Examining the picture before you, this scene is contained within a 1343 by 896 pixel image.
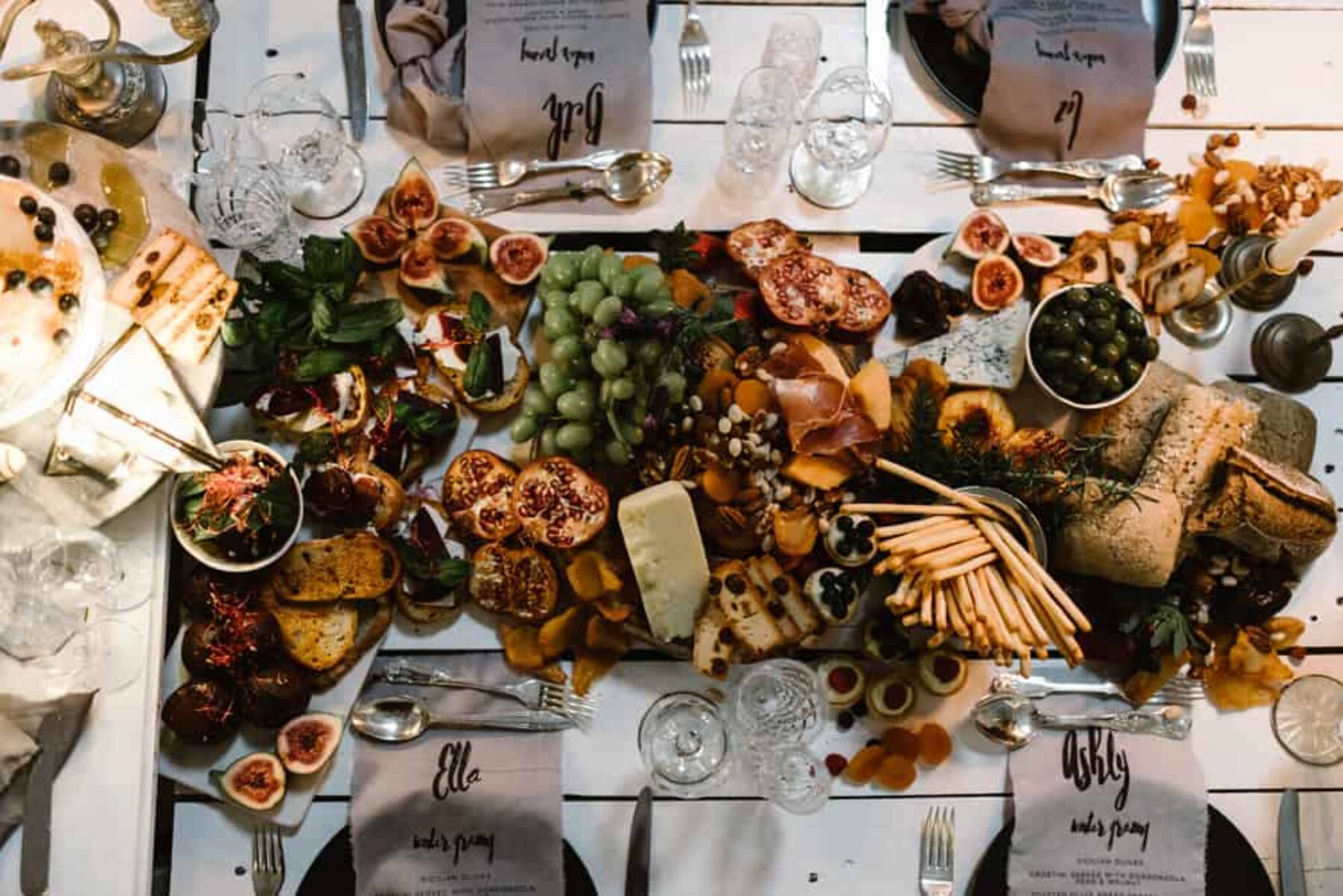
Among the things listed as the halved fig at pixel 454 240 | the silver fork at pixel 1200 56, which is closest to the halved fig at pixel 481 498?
the halved fig at pixel 454 240

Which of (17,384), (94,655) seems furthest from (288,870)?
(17,384)

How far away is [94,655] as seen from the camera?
1628 millimetres

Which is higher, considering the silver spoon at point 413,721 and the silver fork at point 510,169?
the silver fork at point 510,169

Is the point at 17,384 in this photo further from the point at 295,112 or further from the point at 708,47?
the point at 708,47

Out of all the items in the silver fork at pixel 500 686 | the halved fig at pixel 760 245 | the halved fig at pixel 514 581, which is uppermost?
the halved fig at pixel 760 245

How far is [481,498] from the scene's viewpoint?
1.76 meters

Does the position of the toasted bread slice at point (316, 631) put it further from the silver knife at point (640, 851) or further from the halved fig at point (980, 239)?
the halved fig at point (980, 239)

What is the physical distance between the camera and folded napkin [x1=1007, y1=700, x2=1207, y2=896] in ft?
5.81

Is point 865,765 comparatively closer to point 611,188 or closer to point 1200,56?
point 611,188

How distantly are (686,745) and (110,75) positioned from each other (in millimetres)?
1318

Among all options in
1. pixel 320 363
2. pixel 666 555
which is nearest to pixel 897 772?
pixel 666 555

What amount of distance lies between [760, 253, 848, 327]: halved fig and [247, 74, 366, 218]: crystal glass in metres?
0.70

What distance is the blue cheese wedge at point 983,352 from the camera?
70.7 inches

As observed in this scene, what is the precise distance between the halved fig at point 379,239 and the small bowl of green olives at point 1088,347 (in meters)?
0.96
